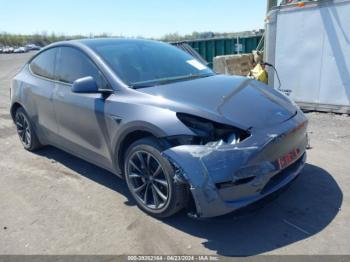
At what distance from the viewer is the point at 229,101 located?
3.30 m

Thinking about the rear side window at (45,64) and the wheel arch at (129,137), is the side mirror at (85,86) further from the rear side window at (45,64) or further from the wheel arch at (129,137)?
the rear side window at (45,64)

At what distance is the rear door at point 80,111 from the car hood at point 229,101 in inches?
25.4

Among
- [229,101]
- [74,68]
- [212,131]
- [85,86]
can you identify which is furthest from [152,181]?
[74,68]

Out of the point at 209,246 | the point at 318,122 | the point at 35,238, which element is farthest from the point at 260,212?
the point at 318,122

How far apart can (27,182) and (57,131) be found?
78 cm

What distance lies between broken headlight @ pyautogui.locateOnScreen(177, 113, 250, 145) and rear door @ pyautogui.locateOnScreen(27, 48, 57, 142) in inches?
89.6

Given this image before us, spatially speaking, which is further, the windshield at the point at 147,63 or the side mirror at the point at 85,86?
the windshield at the point at 147,63

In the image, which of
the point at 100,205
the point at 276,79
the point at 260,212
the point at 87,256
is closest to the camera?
the point at 87,256

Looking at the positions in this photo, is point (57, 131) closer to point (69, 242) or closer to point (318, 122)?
point (69, 242)

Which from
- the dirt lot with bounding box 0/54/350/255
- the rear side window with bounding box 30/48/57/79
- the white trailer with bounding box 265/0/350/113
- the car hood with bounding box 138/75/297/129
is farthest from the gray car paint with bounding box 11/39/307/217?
the white trailer with bounding box 265/0/350/113

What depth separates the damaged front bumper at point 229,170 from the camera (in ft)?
9.27

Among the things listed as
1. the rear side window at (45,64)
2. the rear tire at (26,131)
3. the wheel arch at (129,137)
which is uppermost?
the rear side window at (45,64)

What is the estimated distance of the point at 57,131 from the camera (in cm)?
459

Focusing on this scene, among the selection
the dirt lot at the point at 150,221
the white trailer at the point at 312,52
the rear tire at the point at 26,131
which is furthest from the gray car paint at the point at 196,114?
the white trailer at the point at 312,52
